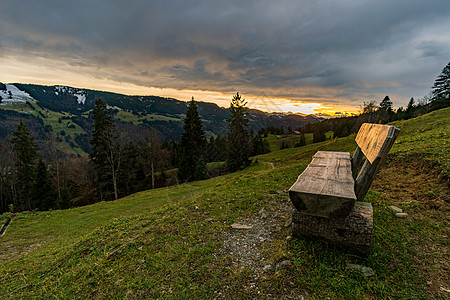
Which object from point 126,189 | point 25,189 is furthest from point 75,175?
point 126,189

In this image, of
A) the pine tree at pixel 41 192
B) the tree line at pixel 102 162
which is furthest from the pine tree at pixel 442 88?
the pine tree at pixel 41 192

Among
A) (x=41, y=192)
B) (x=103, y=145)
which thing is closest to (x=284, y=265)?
(x=103, y=145)

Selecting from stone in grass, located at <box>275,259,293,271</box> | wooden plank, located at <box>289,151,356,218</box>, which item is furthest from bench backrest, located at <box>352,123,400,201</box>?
stone in grass, located at <box>275,259,293,271</box>

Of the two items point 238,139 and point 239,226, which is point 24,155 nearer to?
point 238,139

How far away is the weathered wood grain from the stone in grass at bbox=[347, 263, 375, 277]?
225 mm

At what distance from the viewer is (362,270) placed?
272 centimetres

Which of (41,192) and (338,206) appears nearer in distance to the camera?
(338,206)

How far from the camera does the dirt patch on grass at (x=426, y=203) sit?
2752 millimetres

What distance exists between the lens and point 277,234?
159 inches

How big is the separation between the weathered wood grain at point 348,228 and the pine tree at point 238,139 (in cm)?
3027

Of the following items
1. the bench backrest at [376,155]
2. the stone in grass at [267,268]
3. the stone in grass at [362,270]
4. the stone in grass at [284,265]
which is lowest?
the stone in grass at [267,268]

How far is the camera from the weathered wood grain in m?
2.79

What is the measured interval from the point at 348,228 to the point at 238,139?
101ft

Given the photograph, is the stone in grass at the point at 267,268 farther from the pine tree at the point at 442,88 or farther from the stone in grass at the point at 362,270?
the pine tree at the point at 442,88
